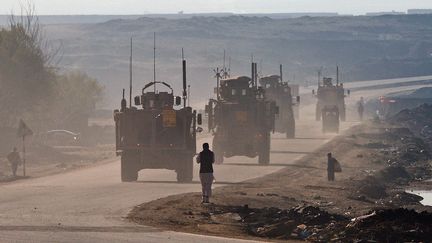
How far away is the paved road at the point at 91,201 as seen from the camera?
28.2m

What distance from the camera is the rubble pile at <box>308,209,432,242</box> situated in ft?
89.4

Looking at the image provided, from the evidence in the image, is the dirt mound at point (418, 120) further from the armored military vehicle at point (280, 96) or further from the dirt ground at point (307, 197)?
the dirt ground at point (307, 197)

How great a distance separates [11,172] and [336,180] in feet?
50.1

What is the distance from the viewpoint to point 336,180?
54312mm

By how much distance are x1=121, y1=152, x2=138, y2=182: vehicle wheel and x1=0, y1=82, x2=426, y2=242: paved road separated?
580 millimetres

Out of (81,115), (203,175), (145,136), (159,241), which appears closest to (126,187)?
(145,136)

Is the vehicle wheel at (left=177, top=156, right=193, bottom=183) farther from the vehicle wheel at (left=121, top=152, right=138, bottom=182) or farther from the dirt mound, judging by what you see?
the dirt mound

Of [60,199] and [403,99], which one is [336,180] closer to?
[60,199]

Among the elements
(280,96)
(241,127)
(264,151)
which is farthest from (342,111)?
(241,127)

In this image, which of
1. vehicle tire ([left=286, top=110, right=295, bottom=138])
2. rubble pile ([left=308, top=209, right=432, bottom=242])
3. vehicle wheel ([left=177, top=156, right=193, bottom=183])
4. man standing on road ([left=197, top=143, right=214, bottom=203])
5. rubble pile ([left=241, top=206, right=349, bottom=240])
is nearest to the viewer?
rubble pile ([left=308, top=209, right=432, bottom=242])

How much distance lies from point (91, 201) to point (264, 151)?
2350 centimetres

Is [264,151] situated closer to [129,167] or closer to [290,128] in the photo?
[129,167]

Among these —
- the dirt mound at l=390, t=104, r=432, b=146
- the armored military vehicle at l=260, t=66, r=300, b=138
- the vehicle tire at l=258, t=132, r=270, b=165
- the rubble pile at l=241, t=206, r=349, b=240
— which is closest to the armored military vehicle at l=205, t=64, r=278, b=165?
the vehicle tire at l=258, t=132, r=270, b=165

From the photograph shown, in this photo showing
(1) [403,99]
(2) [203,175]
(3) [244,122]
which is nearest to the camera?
(2) [203,175]
